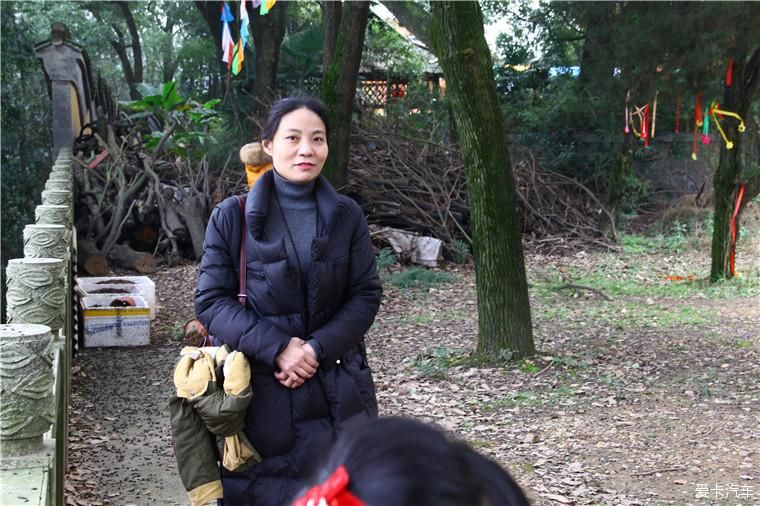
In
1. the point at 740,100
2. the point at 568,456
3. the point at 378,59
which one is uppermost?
the point at 378,59

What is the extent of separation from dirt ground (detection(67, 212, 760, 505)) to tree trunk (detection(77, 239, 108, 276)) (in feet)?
4.23

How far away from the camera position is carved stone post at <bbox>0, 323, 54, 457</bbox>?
3092 mm

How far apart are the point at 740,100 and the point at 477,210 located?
553 centimetres

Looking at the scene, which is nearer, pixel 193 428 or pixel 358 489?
pixel 358 489

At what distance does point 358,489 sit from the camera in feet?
3.50

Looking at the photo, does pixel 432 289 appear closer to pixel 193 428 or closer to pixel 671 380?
pixel 671 380

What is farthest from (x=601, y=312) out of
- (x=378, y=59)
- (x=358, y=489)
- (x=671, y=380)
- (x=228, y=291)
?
(x=378, y=59)

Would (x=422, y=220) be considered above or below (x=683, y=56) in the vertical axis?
below

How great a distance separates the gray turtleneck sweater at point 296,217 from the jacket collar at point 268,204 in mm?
24

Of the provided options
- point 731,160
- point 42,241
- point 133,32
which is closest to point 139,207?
point 42,241

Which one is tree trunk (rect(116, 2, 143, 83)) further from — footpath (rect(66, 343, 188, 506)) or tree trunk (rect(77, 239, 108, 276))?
footpath (rect(66, 343, 188, 506))

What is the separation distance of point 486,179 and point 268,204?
4.09 m

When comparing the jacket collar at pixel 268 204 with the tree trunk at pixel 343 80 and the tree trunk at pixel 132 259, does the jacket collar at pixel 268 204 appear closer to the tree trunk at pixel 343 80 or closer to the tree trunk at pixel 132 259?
the tree trunk at pixel 343 80

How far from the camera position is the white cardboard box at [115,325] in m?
8.16
